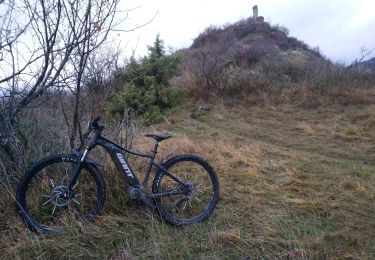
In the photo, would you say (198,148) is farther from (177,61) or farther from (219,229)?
(177,61)

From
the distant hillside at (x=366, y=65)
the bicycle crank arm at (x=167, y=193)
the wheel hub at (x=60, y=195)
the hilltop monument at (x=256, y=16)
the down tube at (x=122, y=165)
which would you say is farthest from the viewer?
the hilltop monument at (x=256, y=16)

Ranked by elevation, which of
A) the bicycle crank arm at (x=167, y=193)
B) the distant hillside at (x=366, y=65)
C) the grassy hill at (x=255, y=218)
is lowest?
the grassy hill at (x=255, y=218)

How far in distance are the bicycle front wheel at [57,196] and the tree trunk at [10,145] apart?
1.01ft

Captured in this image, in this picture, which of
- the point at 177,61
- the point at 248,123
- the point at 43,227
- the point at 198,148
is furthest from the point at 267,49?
the point at 43,227

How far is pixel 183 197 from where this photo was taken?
3705 mm

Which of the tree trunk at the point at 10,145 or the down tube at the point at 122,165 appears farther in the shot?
the tree trunk at the point at 10,145

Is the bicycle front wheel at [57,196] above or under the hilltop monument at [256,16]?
under

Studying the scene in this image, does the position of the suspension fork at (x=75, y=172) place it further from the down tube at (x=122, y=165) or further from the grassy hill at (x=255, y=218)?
the grassy hill at (x=255, y=218)

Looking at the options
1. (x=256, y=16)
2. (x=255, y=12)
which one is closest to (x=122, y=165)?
(x=256, y=16)

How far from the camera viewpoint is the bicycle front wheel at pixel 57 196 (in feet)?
10.2

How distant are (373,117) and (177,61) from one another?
566cm

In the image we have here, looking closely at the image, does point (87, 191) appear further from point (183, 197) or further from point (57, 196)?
point (183, 197)

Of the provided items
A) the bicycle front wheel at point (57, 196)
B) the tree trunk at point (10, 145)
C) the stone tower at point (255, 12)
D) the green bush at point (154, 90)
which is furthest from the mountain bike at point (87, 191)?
the stone tower at point (255, 12)

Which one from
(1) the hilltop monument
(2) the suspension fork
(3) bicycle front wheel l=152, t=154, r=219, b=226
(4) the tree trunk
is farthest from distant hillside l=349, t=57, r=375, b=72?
(1) the hilltop monument
